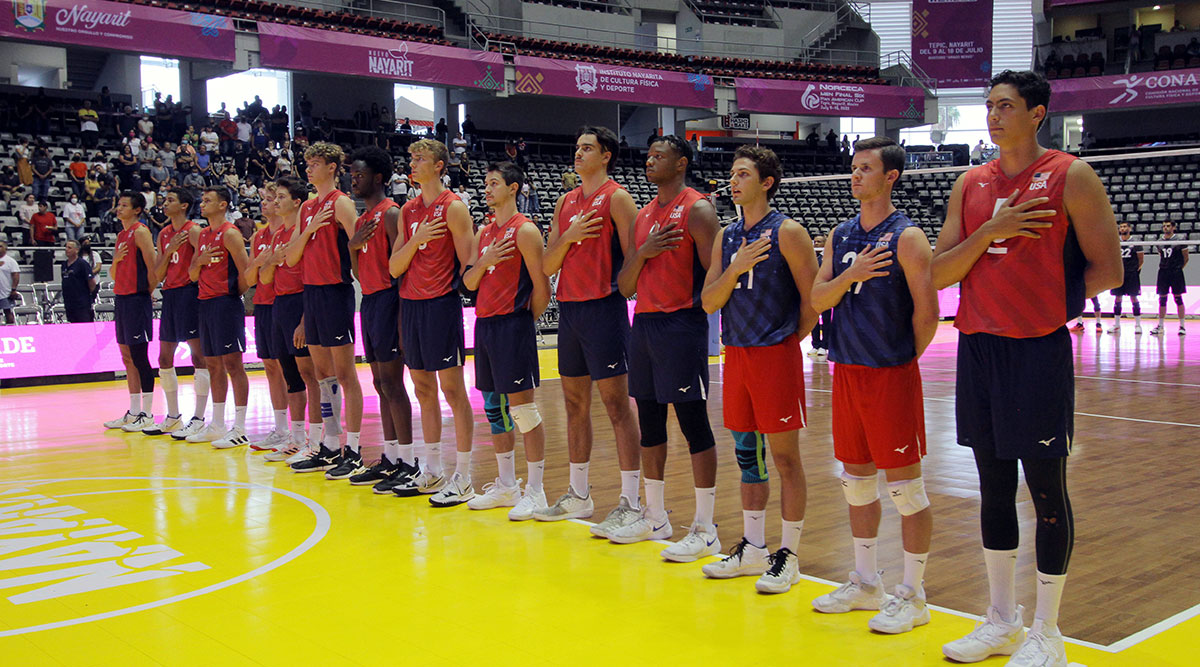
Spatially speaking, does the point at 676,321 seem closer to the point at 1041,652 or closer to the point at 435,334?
the point at 435,334

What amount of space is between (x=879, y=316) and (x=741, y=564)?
4.35ft

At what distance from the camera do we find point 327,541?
5.07 m

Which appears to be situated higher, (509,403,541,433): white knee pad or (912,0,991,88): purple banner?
(912,0,991,88): purple banner

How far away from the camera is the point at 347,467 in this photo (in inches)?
264

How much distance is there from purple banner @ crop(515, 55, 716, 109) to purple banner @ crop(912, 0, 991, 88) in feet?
22.8

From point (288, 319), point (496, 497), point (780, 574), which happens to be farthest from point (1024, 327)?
point (288, 319)

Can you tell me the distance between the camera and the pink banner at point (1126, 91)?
2781 cm

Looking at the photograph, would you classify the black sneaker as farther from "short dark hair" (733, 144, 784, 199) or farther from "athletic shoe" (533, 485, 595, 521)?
"short dark hair" (733, 144, 784, 199)

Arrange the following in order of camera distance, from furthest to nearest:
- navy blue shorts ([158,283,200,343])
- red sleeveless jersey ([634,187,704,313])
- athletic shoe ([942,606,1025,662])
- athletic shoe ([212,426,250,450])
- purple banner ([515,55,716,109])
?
purple banner ([515,55,716,109]) → navy blue shorts ([158,283,200,343]) → athletic shoe ([212,426,250,450]) → red sleeveless jersey ([634,187,704,313]) → athletic shoe ([942,606,1025,662])

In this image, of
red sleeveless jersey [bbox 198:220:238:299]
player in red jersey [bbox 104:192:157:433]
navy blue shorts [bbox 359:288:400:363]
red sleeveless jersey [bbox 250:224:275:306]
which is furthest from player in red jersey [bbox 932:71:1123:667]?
player in red jersey [bbox 104:192:157:433]

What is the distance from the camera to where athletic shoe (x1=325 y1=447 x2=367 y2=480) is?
6648mm

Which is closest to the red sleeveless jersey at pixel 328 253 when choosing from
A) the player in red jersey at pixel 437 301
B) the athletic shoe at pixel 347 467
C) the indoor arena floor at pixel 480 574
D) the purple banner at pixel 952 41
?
the player in red jersey at pixel 437 301

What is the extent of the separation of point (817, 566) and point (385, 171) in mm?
3872

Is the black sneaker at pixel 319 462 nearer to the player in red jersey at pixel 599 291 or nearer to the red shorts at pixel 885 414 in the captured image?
the player in red jersey at pixel 599 291
